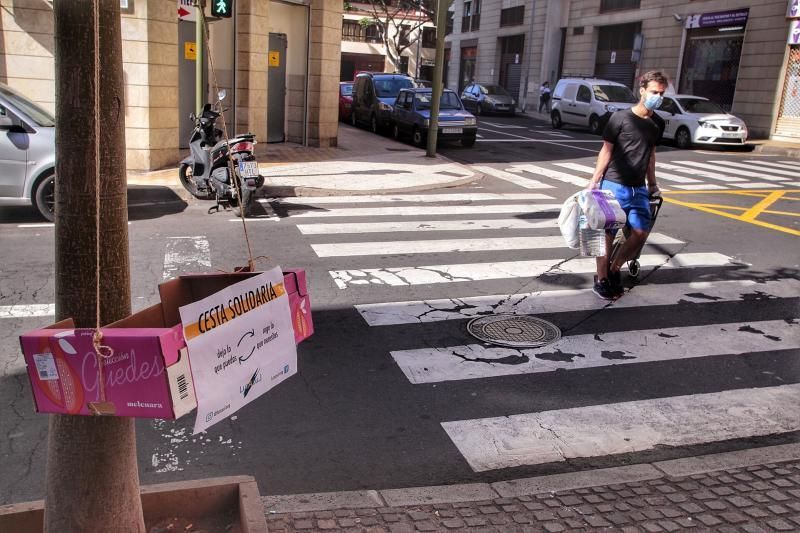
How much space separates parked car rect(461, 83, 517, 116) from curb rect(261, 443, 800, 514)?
31.9m

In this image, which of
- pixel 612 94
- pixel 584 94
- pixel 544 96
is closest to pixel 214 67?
pixel 584 94

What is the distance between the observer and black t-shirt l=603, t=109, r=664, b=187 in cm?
672

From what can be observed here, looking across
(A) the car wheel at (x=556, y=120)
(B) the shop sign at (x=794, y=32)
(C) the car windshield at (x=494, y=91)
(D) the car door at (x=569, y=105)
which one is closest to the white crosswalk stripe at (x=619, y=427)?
(D) the car door at (x=569, y=105)

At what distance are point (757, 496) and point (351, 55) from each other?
58.4 m

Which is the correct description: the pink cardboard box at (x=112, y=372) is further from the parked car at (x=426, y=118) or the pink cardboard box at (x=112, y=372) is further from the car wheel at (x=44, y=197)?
the parked car at (x=426, y=118)

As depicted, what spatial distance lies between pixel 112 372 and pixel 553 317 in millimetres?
4940

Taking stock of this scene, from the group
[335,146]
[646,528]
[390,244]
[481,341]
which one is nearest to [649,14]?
[335,146]

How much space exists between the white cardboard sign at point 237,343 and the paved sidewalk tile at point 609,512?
3.38 ft

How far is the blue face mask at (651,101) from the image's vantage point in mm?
6594

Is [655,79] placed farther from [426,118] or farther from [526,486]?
[426,118]

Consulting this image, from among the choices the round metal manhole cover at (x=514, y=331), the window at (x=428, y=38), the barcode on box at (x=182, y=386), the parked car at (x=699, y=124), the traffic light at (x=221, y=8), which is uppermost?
the window at (x=428, y=38)

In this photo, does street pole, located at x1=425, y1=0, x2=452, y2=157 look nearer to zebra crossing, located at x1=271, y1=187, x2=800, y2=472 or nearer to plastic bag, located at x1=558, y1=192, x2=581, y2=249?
zebra crossing, located at x1=271, y1=187, x2=800, y2=472

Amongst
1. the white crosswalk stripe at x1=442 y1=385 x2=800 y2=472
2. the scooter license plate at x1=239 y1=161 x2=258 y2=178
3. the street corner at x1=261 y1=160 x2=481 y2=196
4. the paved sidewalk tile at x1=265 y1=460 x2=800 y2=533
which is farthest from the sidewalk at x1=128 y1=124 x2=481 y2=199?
the paved sidewalk tile at x1=265 y1=460 x2=800 y2=533

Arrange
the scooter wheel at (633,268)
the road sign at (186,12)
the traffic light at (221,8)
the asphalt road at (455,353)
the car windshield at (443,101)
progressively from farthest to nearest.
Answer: the car windshield at (443,101)
the road sign at (186,12)
the traffic light at (221,8)
the scooter wheel at (633,268)
the asphalt road at (455,353)
